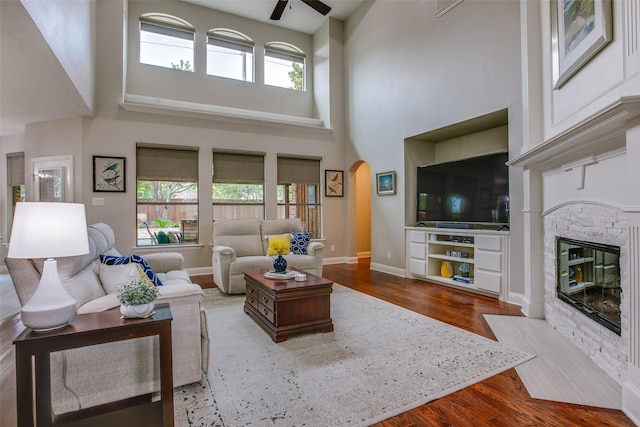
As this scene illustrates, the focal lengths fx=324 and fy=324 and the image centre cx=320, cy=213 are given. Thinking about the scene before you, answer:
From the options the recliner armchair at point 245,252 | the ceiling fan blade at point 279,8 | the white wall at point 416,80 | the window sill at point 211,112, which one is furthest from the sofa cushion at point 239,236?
the ceiling fan blade at point 279,8

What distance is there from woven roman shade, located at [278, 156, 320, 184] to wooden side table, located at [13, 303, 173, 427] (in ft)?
16.1

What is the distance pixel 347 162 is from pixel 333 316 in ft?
14.0

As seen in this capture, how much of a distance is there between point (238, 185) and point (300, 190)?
130cm

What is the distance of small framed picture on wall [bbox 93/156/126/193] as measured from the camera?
5.08 meters

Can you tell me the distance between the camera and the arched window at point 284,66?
7109 mm

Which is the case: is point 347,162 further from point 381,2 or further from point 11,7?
point 11,7

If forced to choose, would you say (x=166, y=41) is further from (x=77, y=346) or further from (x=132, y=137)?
(x=77, y=346)

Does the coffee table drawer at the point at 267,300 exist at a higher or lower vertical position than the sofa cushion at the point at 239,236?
lower

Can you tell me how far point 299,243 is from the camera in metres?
4.89

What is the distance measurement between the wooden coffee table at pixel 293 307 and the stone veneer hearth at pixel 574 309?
197cm

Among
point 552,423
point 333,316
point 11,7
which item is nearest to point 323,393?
point 552,423

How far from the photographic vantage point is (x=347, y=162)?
6988mm

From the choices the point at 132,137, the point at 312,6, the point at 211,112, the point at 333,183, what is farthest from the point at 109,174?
the point at 312,6

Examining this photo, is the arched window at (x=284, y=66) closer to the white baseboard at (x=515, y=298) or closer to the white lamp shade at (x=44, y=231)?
the white baseboard at (x=515, y=298)
